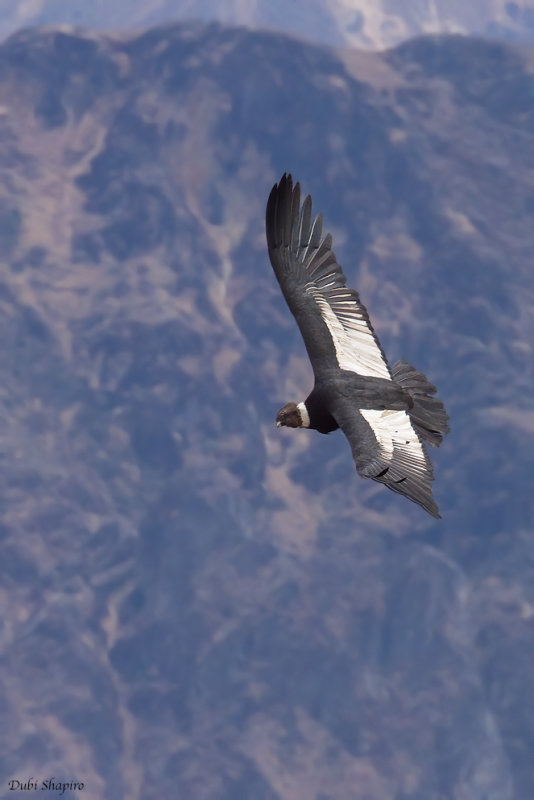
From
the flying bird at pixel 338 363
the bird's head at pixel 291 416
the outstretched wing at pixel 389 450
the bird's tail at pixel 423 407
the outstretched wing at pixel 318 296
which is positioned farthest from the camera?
the outstretched wing at pixel 318 296

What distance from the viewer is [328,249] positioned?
106 feet

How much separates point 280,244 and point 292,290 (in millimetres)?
1159

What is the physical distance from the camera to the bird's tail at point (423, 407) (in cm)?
3009

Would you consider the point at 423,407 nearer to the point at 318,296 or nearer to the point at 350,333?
the point at 350,333

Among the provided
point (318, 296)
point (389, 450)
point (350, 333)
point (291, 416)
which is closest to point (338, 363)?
point (350, 333)

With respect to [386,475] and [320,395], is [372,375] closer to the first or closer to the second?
[320,395]

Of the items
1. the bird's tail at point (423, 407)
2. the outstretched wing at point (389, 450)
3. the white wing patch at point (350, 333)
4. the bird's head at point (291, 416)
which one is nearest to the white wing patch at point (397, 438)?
the outstretched wing at point (389, 450)

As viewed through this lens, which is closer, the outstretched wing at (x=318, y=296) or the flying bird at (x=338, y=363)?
the flying bird at (x=338, y=363)

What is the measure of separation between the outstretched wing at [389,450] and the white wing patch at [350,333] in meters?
1.58

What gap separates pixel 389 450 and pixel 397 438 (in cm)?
85

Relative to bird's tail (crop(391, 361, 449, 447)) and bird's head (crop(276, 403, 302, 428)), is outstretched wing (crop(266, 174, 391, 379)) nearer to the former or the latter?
bird's tail (crop(391, 361, 449, 447))

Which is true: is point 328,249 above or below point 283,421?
above

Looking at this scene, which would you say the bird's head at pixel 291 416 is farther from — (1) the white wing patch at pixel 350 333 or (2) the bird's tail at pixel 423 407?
(2) the bird's tail at pixel 423 407

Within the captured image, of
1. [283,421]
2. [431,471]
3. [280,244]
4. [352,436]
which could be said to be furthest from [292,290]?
[431,471]
